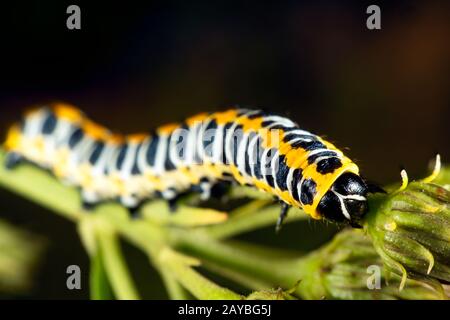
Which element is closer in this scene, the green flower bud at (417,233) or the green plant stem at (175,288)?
the green flower bud at (417,233)

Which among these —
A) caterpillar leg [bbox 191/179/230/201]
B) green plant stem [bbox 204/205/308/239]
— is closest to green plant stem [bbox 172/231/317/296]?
green plant stem [bbox 204/205/308/239]

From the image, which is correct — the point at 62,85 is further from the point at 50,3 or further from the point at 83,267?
the point at 83,267

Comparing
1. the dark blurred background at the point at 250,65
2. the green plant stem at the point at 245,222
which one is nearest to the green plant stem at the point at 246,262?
the green plant stem at the point at 245,222

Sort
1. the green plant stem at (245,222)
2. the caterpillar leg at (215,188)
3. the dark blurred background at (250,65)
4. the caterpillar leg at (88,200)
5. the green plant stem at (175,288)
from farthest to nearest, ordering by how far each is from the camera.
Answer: the dark blurred background at (250,65) < the caterpillar leg at (88,200) < the caterpillar leg at (215,188) < the green plant stem at (245,222) < the green plant stem at (175,288)

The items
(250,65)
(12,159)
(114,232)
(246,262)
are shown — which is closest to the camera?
(246,262)

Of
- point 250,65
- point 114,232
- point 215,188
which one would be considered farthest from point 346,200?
point 250,65

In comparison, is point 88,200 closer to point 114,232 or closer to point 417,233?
point 114,232

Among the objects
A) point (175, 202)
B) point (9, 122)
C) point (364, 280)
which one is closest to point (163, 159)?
point (175, 202)

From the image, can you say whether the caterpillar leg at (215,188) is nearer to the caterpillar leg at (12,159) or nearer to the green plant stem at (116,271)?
the green plant stem at (116,271)
